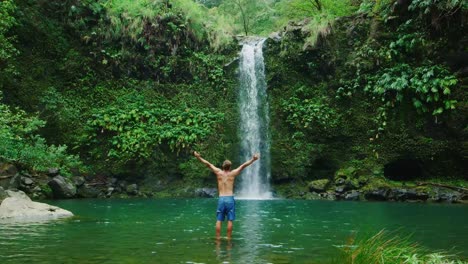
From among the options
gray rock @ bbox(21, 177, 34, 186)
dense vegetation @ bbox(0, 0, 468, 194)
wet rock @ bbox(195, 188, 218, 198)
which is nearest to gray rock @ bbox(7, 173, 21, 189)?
gray rock @ bbox(21, 177, 34, 186)

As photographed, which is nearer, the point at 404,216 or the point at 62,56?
the point at 404,216

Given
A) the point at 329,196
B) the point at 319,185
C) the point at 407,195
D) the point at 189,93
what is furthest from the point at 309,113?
the point at 407,195

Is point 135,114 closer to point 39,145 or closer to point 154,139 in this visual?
point 154,139

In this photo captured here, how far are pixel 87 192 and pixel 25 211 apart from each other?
8.46m

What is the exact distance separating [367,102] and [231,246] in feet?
60.1

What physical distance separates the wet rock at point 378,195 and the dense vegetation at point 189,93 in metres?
1.73

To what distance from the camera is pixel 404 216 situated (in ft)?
47.9

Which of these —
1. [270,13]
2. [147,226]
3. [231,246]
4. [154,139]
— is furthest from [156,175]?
[270,13]

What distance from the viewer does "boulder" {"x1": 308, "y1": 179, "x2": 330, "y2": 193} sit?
23062 mm

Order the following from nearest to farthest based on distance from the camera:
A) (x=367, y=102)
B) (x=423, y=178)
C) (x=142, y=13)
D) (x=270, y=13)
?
(x=423, y=178) < (x=367, y=102) < (x=142, y=13) < (x=270, y=13)

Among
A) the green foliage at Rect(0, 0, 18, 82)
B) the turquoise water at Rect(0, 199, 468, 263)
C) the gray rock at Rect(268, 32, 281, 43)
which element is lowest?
the turquoise water at Rect(0, 199, 468, 263)

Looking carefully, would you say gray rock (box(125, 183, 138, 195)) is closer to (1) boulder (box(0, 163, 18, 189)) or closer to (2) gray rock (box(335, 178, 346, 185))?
(1) boulder (box(0, 163, 18, 189))

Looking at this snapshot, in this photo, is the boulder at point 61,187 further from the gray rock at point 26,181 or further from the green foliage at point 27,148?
the gray rock at point 26,181

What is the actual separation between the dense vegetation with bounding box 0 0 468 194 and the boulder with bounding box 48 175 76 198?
2.63 feet
